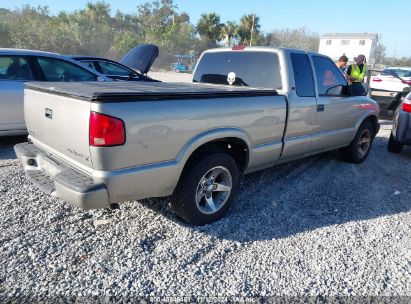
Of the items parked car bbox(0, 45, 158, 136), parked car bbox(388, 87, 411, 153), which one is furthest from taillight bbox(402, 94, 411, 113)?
parked car bbox(0, 45, 158, 136)

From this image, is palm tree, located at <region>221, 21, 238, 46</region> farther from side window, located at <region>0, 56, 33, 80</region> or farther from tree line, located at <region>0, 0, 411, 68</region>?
side window, located at <region>0, 56, 33, 80</region>

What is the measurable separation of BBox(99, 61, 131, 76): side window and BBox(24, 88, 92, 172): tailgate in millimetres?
4974

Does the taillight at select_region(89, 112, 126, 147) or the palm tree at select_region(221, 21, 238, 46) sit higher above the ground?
the palm tree at select_region(221, 21, 238, 46)

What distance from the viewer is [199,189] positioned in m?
3.25

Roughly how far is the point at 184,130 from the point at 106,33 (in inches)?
1742

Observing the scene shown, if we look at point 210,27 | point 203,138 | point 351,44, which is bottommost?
point 203,138

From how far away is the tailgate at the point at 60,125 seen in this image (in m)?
2.54

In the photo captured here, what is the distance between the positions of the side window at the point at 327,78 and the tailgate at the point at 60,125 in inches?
125

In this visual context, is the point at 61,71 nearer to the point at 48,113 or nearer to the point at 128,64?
the point at 48,113

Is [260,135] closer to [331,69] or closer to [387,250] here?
[387,250]

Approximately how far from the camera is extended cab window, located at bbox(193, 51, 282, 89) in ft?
13.5

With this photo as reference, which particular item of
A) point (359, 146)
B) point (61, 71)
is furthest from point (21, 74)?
point (359, 146)

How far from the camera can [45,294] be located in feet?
7.61

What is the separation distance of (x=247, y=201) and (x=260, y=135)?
0.86m
